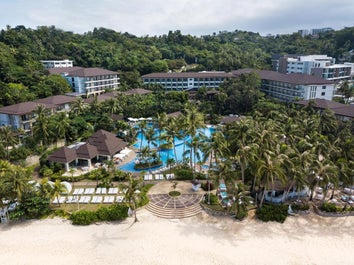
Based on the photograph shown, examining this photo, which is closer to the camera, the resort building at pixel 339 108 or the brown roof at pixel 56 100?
the resort building at pixel 339 108

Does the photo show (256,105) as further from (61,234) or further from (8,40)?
(8,40)

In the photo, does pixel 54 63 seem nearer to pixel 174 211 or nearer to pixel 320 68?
pixel 174 211

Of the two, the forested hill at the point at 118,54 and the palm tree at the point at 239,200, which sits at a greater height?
the forested hill at the point at 118,54

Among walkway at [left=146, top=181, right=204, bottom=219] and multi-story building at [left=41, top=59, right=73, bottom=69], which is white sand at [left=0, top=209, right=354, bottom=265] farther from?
multi-story building at [left=41, top=59, right=73, bottom=69]

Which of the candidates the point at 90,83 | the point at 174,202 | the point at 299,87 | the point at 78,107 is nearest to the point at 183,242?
the point at 174,202

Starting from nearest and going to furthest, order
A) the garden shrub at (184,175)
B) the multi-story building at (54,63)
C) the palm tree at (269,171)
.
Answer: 1. the palm tree at (269,171)
2. the garden shrub at (184,175)
3. the multi-story building at (54,63)

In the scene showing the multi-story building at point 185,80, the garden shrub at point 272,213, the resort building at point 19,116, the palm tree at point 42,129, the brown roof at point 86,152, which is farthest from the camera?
the multi-story building at point 185,80

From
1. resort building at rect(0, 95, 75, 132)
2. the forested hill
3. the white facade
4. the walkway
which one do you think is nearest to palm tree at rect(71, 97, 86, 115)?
resort building at rect(0, 95, 75, 132)

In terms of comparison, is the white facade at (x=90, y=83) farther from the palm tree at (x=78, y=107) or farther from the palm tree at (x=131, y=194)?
the palm tree at (x=131, y=194)

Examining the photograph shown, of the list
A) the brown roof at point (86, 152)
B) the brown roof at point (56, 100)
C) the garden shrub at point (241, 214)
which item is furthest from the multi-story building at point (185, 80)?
the garden shrub at point (241, 214)
